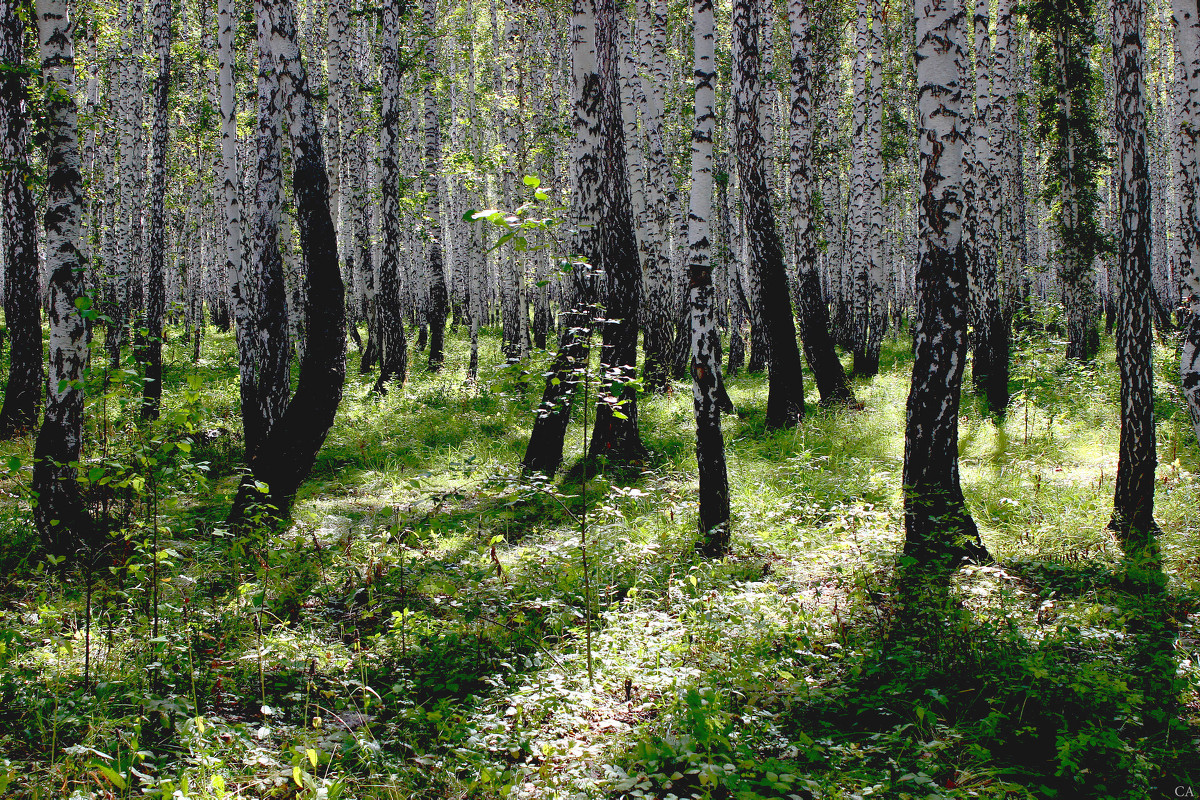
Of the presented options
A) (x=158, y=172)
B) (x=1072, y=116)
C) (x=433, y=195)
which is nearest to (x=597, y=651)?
(x=1072, y=116)

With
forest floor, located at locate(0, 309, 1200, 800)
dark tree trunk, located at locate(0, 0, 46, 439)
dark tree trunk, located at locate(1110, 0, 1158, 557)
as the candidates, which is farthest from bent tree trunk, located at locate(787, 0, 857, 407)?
dark tree trunk, located at locate(0, 0, 46, 439)

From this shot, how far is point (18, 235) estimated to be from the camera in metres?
7.57

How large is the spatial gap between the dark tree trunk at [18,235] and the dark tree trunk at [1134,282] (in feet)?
27.2

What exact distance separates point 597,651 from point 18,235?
7461 millimetres

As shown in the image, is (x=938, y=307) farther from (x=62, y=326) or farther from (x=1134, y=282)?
(x=62, y=326)

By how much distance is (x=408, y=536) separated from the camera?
6.67 metres

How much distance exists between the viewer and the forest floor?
3.26m

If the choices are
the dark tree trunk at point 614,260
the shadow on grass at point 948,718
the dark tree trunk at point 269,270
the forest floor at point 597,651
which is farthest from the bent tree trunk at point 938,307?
the dark tree trunk at point 269,270

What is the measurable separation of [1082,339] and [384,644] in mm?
14687

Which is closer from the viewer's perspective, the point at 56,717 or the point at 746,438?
the point at 56,717

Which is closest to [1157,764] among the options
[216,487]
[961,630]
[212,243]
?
[961,630]

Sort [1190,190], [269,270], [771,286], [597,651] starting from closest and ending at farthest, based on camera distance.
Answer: [597,651], [1190,190], [269,270], [771,286]

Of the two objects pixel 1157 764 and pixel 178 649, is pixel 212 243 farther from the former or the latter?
pixel 1157 764

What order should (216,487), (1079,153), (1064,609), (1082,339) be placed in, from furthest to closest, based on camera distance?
(1082,339) < (1079,153) < (216,487) < (1064,609)
